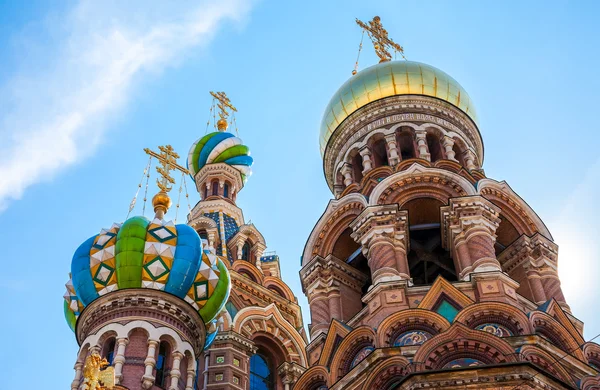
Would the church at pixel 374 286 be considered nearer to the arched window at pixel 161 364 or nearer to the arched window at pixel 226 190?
the arched window at pixel 161 364

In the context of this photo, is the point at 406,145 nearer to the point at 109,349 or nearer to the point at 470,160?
the point at 470,160

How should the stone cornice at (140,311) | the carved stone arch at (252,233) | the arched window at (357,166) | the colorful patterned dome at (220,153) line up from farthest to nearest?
the colorful patterned dome at (220,153) < the carved stone arch at (252,233) < the arched window at (357,166) < the stone cornice at (140,311)

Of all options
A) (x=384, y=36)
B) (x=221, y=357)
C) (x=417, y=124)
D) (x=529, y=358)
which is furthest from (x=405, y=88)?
(x=529, y=358)

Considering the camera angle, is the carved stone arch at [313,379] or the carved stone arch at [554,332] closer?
the carved stone arch at [554,332]

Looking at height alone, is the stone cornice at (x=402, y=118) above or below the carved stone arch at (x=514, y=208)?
above

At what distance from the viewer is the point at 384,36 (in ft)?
61.7

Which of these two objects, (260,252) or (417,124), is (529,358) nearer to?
(417,124)

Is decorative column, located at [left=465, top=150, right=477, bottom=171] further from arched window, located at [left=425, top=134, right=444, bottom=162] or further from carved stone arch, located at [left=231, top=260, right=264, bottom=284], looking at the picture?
carved stone arch, located at [left=231, top=260, right=264, bottom=284]

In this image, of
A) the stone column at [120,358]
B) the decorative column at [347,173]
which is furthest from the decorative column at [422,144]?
the stone column at [120,358]

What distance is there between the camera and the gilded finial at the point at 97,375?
11633mm

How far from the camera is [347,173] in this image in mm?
15586

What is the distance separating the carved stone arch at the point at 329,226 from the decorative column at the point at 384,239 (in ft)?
2.15

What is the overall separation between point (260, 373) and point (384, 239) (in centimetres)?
536

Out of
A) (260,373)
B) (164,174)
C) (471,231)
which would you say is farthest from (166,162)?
(471,231)
